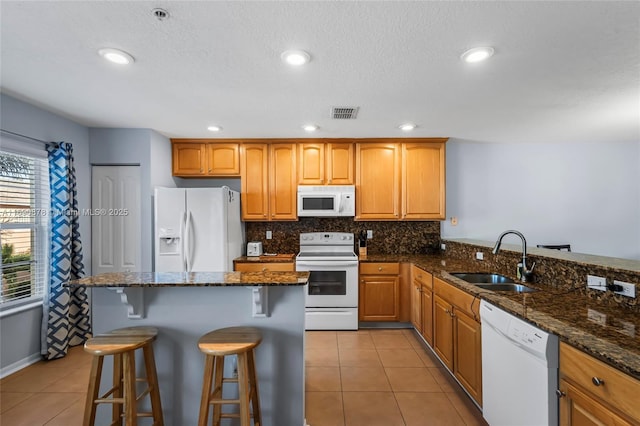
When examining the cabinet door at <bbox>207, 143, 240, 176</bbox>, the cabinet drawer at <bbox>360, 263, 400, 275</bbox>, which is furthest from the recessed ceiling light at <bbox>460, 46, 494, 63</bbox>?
the cabinet door at <bbox>207, 143, 240, 176</bbox>

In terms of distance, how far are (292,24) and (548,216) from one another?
4.28m

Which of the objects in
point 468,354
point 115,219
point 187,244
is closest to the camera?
point 468,354

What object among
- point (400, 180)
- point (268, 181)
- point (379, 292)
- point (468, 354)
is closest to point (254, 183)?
point (268, 181)

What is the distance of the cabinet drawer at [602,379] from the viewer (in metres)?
0.94

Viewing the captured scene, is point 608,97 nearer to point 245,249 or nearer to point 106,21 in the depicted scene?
point 106,21

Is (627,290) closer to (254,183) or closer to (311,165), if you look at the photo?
(311,165)

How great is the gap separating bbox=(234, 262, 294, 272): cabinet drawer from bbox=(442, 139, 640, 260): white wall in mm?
2215

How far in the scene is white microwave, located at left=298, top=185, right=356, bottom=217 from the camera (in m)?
3.66

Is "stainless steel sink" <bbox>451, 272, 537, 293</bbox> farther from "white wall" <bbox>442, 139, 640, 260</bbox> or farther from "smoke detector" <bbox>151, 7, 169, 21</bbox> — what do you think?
"smoke detector" <bbox>151, 7, 169, 21</bbox>

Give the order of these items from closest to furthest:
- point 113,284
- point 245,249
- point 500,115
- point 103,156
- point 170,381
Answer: point 113,284 → point 170,381 → point 500,115 → point 103,156 → point 245,249

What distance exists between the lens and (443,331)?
2439 mm

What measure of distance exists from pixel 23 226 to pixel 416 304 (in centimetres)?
393

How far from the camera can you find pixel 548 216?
158 inches

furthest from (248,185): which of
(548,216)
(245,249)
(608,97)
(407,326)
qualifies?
(548,216)
